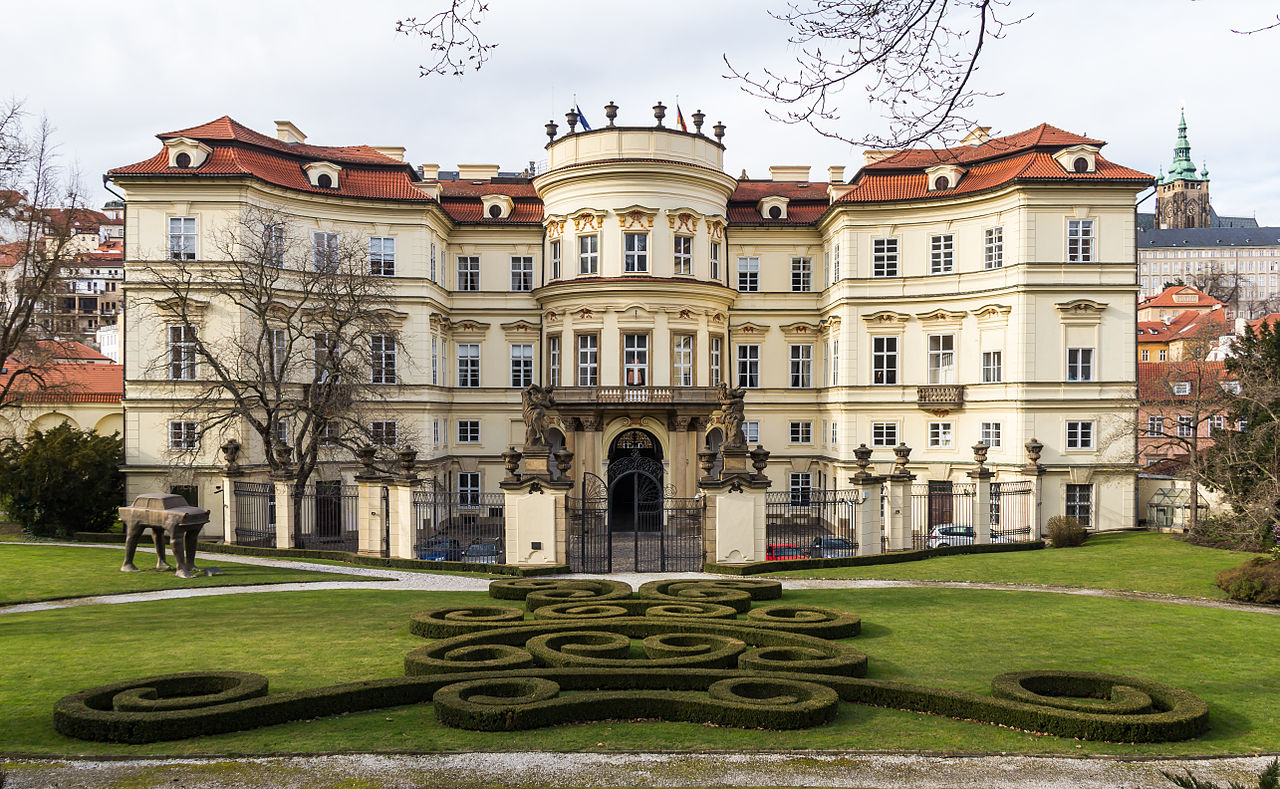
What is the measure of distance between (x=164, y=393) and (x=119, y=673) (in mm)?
26006

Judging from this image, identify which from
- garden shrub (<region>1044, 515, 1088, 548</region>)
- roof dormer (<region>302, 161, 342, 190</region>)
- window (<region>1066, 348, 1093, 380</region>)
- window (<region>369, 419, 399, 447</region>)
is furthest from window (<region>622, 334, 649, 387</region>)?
window (<region>1066, 348, 1093, 380</region>)

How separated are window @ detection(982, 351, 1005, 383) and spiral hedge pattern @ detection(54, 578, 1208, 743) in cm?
2580

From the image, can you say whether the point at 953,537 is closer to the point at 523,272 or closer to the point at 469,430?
the point at 469,430

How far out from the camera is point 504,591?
19.3 metres

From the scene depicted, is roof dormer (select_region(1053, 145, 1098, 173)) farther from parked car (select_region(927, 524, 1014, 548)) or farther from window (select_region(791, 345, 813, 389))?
parked car (select_region(927, 524, 1014, 548))

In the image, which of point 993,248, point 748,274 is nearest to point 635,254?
point 748,274

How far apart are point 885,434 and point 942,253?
8.61 metres

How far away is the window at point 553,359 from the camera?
4169cm

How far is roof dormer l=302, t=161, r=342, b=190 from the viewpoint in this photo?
127 ft

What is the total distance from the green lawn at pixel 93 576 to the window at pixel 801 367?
26.7 meters

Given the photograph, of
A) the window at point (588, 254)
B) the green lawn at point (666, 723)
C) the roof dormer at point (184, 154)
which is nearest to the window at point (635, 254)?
the window at point (588, 254)

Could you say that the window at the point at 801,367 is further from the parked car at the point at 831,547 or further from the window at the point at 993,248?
the parked car at the point at 831,547

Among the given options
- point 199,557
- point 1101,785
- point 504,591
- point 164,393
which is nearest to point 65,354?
point 164,393

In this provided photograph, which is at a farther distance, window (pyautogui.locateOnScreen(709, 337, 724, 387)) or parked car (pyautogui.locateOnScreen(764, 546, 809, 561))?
window (pyautogui.locateOnScreen(709, 337, 724, 387))
